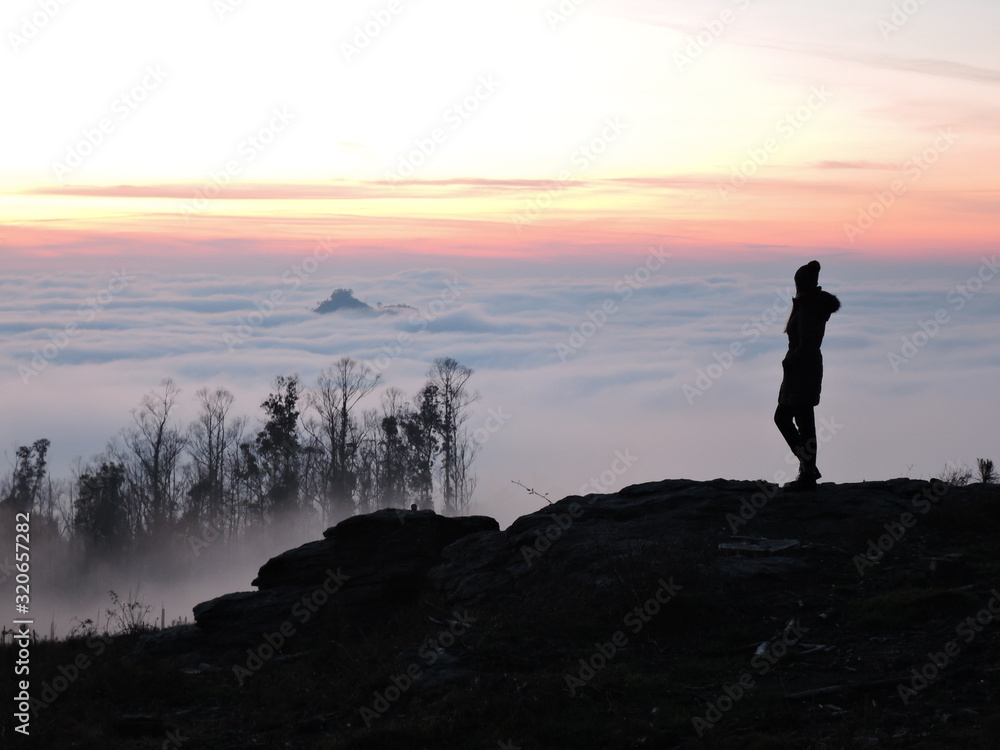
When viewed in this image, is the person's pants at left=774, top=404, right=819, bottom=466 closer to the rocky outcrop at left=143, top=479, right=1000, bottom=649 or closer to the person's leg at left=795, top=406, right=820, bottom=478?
the person's leg at left=795, top=406, right=820, bottom=478

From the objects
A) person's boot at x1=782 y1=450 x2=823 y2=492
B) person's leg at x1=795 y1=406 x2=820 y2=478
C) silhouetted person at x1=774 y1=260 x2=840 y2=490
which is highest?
silhouetted person at x1=774 y1=260 x2=840 y2=490

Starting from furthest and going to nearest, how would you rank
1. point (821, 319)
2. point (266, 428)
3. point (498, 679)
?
point (266, 428) < point (821, 319) < point (498, 679)

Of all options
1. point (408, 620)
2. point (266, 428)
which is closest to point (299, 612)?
point (408, 620)

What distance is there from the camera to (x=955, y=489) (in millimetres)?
14250

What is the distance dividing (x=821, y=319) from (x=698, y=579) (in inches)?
166

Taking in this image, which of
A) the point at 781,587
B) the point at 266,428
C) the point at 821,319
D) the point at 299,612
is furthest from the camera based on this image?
the point at 266,428

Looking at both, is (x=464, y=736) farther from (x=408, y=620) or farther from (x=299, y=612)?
(x=299, y=612)

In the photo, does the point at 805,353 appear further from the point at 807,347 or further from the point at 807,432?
the point at 807,432

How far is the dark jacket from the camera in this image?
13.0m

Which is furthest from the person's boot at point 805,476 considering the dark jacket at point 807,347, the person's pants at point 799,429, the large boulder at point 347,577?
the large boulder at point 347,577

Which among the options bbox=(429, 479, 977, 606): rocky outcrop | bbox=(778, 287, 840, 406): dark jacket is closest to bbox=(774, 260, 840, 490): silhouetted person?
bbox=(778, 287, 840, 406): dark jacket

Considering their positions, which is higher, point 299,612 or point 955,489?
point 955,489

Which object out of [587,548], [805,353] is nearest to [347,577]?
[587,548]

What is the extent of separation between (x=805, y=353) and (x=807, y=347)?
9 cm
